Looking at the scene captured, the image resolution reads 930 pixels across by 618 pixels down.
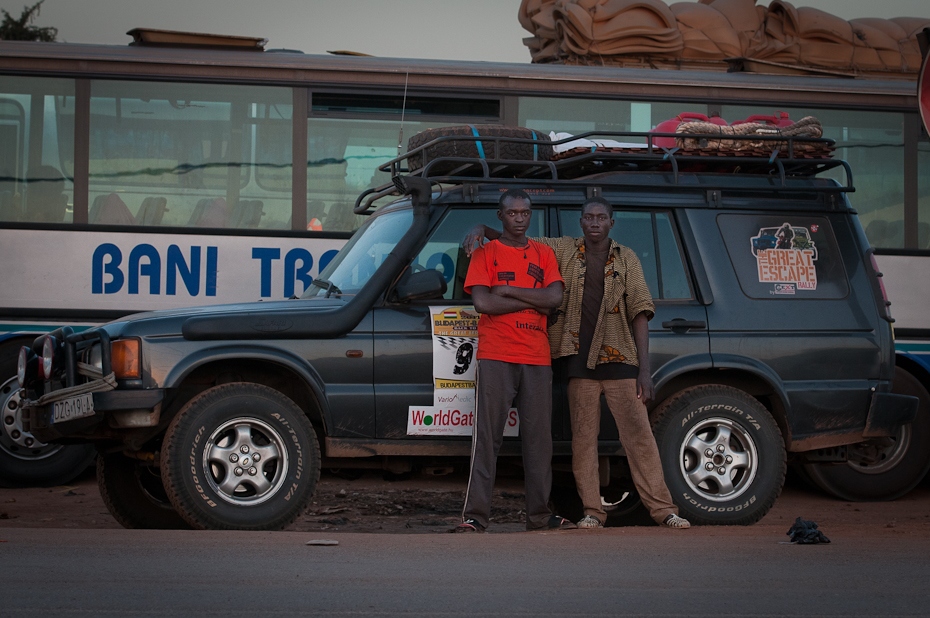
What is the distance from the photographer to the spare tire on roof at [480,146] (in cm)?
775

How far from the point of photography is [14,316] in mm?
9812

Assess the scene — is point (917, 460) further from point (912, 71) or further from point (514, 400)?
point (514, 400)

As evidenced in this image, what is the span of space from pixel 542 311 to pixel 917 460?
4911 mm

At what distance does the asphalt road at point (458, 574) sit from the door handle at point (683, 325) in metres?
1.26

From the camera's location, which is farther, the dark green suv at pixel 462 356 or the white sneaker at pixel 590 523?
the white sneaker at pixel 590 523

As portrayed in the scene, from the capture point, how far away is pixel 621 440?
7172 millimetres

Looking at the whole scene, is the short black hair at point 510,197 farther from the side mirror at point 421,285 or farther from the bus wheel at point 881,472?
the bus wheel at point 881,472

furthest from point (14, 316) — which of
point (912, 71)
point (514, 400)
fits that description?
point (912, 71)

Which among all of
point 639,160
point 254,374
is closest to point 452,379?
point 254,374

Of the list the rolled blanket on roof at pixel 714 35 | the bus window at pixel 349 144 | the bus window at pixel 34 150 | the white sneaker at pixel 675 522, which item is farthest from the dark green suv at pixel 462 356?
the rolled blanket on roof at pixel 714 35

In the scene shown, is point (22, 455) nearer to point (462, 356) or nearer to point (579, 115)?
point (462, 356)

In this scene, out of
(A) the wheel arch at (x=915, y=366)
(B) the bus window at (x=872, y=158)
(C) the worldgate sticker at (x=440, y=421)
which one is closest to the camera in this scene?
(C) the worldgate sticker at (x=440, y=421)

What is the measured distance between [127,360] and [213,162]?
3853 mm

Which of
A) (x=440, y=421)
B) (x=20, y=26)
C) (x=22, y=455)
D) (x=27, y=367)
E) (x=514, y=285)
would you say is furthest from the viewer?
(x=20, y=26)
